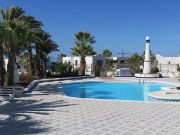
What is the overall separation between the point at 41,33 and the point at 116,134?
24106 millimetres

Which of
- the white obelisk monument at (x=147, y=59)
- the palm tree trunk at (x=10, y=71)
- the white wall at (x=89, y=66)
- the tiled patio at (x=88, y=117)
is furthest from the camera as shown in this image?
the white wall at (x=89, y=66)

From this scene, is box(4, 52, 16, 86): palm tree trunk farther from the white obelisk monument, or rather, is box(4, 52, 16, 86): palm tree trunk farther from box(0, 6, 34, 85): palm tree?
the white obelisk monument

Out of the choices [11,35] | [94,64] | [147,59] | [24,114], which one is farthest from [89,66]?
[24,114]

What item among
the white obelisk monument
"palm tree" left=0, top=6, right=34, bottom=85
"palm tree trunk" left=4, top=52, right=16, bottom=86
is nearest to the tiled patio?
"palm tree" left=0, top=6, right=34, bottom=85

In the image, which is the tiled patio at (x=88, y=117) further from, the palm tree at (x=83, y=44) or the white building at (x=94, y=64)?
the palm tree at (x=83, y=44)

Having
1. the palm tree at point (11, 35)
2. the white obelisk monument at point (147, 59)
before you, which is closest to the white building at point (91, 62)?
the white obelisk monument at point (147, 59)

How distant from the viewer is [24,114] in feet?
36.9

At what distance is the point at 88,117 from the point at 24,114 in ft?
7.72

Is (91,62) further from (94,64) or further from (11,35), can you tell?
(11,35)

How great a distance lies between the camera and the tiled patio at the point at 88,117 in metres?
8.80

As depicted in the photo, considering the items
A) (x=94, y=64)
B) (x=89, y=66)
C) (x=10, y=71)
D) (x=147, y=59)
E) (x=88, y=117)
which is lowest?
(x=88, y=117)

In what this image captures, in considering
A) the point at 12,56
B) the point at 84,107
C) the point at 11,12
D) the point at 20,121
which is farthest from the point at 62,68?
the point at 20,121

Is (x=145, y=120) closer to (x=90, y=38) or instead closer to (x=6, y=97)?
(x=6, y=97)

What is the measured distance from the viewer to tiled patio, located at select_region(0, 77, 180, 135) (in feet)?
28.9
